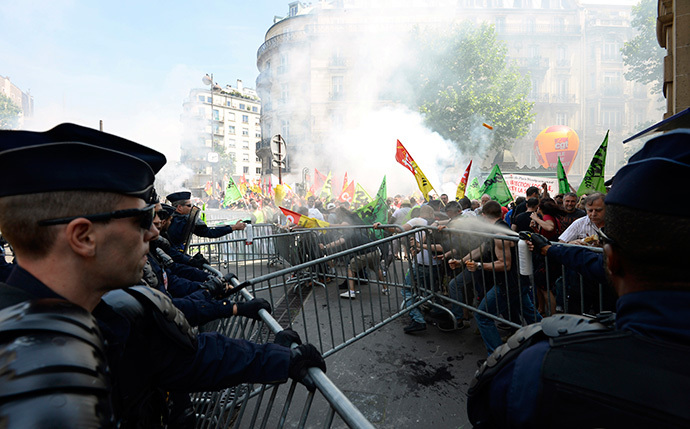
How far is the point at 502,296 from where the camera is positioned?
407cm

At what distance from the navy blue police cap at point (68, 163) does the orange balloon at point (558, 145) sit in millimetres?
31649

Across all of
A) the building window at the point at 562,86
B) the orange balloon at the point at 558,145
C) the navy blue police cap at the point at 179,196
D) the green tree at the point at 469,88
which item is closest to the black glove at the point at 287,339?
the navy blue police cap at the point at 179,196

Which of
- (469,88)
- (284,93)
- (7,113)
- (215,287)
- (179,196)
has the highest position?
(284,93)

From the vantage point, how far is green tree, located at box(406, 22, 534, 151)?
Answer: 31788 mm

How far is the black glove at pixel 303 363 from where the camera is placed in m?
1.50

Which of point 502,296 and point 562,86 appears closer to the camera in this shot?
point 502,296

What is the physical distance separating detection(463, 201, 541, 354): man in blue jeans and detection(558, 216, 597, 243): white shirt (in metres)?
1.30

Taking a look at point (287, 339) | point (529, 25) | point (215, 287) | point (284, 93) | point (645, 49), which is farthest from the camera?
point (529, 25)

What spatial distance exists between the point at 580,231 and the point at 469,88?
99.4 feet

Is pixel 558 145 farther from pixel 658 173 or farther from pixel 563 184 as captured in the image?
pixel 658 173

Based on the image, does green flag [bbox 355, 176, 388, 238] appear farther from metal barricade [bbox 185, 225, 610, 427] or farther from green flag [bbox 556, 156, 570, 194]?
green flag [bbox 556, 156, 570, 194]

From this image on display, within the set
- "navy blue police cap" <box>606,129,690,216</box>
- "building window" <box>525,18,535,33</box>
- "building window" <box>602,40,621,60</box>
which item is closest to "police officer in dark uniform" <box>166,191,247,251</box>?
"navy blue police cap" <box>606,129,690,216</box>

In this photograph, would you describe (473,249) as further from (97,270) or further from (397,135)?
(397,135)

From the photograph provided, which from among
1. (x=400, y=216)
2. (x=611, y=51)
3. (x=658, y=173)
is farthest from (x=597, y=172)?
(x=611, y=51)
